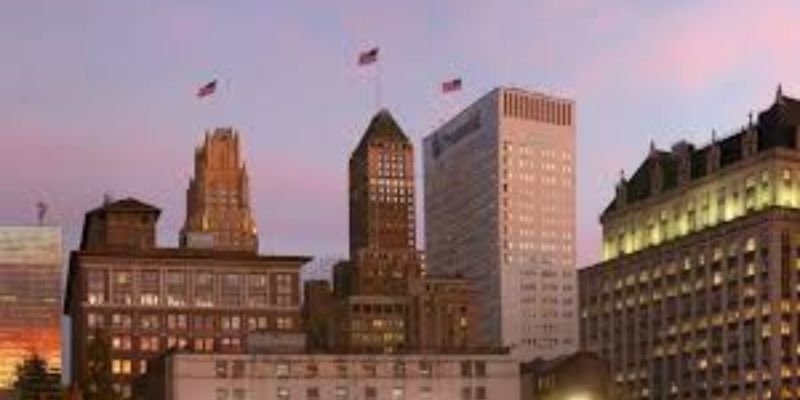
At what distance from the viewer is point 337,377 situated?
7564 inches

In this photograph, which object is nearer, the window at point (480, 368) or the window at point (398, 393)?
the window at point (398, 393)

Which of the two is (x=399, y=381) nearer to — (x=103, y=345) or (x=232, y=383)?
(x=232, y=383)

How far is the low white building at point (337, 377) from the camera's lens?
189 meters

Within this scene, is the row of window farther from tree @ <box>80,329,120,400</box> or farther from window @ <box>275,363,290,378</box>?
tree @ <box>80,329,120,400</box>

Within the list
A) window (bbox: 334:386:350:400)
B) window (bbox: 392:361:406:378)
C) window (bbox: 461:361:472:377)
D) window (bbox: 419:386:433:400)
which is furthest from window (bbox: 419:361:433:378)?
window (bbox: 334:386:350:400)

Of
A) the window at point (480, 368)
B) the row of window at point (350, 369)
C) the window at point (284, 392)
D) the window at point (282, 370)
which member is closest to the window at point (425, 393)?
the row of window at point (350, 369)

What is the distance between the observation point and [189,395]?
188375 mm

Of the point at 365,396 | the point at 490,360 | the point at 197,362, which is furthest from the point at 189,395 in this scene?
the point at 490,360

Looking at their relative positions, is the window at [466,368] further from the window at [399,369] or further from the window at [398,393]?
the window at [398,393]

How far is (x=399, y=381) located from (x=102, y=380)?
39488 mm

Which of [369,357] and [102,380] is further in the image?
[369,357]

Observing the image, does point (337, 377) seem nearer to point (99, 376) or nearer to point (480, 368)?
point (480, 368)

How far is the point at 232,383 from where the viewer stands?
188750mm

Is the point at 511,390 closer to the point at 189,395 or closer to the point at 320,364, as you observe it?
the point at 320,364
